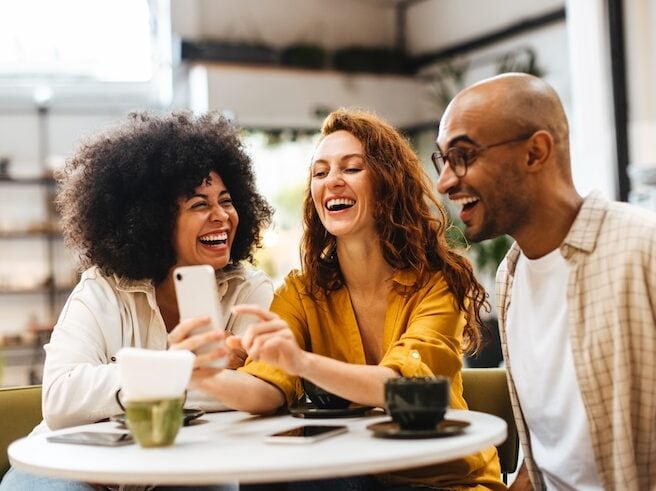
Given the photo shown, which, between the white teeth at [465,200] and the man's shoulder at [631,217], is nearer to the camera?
the man's shoulder at [631,217]

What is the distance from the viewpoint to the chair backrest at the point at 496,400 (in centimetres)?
252

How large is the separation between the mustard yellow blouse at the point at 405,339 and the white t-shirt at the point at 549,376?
136 mm

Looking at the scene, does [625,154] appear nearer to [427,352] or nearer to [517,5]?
[517,5]

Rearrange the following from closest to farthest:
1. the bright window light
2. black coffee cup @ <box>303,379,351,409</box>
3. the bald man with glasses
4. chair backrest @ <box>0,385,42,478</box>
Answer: the bald man with glasses, black coffee cup @ <box>303,379,351,409</box>, chair backrest @ <box>0,385,42,478</box>, the bright window light

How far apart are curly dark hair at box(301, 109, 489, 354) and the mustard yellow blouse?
41 mm

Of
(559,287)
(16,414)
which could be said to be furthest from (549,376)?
(16,414)

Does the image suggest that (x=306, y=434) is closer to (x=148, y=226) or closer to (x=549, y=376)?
(x=549, y=376)

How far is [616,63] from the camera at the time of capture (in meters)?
7.00

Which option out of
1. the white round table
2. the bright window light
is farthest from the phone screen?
the bright window light

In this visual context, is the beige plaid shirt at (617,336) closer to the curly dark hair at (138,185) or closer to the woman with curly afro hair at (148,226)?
the woman with curly afro hair at (148,226)

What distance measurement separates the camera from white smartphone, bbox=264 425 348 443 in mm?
1660

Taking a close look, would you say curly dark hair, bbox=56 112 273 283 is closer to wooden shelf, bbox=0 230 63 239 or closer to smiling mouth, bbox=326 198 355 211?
smiling mouth, bbox=326 198 355 211

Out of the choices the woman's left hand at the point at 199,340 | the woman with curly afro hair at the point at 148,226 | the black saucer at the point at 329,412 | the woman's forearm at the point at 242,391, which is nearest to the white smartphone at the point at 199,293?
the woman's left hand at the point at 199,340

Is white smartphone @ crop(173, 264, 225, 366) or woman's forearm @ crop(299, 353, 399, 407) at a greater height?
white smartphone @ crop(173, 264, 225, 366)
